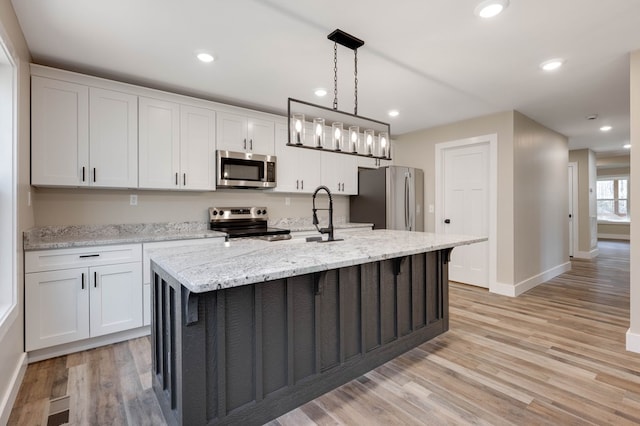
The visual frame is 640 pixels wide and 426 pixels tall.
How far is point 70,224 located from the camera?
2.99 metres

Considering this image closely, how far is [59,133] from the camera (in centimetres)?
269

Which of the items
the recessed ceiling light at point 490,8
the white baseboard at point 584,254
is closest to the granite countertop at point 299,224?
the recessed ceiling light at point 490,8

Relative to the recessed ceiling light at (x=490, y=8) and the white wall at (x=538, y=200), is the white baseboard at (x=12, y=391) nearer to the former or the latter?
the recessed ceiling light at (x=490, y=8)

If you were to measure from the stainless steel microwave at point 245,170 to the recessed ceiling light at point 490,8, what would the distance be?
2.61 m

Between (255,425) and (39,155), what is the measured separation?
271 centimetres

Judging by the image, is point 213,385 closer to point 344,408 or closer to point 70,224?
point 344,408

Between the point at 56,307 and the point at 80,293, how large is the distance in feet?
0.57

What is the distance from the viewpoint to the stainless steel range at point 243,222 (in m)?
3.61

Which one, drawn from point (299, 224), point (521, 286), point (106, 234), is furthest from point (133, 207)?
point (521, 286)

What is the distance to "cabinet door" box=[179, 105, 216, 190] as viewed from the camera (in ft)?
11.0

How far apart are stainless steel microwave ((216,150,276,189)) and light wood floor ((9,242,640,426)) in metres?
1.82

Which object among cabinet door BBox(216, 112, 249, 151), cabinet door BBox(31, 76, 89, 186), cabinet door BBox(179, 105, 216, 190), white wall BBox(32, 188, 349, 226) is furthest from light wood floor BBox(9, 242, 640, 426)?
cabinet door BBox(216, 112, 249, 151)

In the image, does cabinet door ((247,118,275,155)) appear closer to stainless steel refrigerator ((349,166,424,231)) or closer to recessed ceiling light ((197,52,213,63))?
recessed ceiling light ((197,52,213,63))

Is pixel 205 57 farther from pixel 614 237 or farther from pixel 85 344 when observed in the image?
pixel 614 237
